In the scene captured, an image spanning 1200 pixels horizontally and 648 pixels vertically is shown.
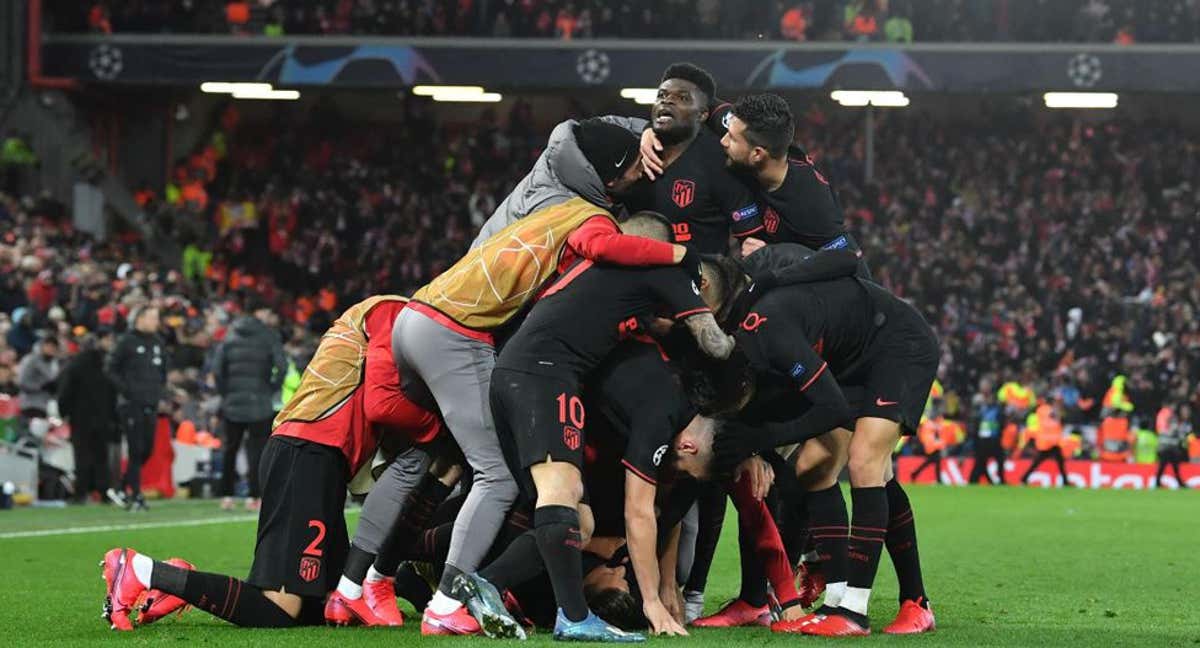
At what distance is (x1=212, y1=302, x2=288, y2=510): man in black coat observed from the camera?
1881 centimetres

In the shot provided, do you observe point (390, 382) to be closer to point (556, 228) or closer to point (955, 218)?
point (556, 228)

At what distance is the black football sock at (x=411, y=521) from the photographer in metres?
8.19

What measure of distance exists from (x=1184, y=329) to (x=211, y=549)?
70.6 feet

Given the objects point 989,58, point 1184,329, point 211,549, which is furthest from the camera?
point 989,58

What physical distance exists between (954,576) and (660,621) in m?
4.60

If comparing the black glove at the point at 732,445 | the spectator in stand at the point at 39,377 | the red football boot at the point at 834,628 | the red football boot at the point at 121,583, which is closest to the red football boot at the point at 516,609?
the black glove at the point at 732,445

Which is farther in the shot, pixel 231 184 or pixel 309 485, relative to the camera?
pixel 231 184

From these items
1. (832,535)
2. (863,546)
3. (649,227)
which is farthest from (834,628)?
(649,227)

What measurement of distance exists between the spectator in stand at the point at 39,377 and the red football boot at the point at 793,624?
13.9 meters

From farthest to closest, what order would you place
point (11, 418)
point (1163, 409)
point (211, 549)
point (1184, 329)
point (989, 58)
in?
point (989, 58), point (1184, 329), point (1163, 409), point (11, 418), point (211, 549)

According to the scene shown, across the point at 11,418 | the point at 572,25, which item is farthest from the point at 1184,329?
the point at 11,418

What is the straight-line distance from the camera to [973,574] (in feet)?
38.4

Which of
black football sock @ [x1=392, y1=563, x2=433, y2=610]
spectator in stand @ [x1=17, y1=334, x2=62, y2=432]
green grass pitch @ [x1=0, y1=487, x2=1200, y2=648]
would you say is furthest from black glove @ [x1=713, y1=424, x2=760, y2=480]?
spectator in stand @ [x1=17, y1=334, x2=62, y2=432]

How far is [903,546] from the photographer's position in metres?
8.30
